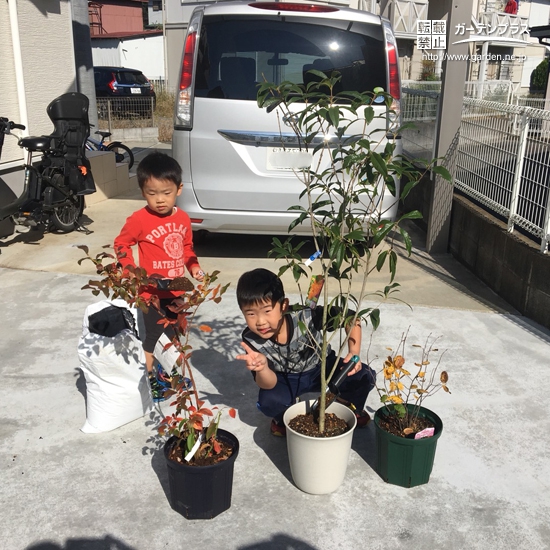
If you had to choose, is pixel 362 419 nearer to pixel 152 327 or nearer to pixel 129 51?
pixel 152 327

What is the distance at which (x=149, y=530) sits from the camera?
2396mm

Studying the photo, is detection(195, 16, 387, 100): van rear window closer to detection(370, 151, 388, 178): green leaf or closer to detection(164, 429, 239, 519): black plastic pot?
detection(370, 151, 388, 178): green leaf

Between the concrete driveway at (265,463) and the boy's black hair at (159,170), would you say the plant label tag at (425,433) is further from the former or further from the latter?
the boy's black hair at (159,170)

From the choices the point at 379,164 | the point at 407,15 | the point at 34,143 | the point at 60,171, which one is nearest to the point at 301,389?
the point at 379,164

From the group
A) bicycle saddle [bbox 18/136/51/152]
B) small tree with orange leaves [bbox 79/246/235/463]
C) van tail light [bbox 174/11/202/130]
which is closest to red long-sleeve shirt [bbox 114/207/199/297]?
small tree with orange leaves [bbox 79/246/235/463]

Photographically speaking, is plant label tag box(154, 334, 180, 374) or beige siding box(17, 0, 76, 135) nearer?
plant label tag box(154, 334, 180, 374)

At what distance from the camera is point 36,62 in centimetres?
707

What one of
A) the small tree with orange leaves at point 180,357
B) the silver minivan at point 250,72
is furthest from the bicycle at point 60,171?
the small tree with orange leaves at point 180,357

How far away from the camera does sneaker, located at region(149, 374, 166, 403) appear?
331cm

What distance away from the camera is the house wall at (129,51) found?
30.9 m

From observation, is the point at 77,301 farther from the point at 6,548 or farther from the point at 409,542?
the point at 409,542

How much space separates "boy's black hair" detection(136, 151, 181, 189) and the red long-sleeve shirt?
0.20 m

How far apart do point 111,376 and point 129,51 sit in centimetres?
3109

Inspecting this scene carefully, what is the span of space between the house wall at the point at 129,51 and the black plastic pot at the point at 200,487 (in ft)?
101
